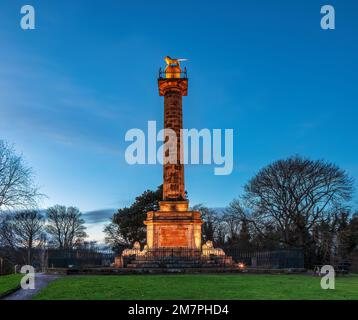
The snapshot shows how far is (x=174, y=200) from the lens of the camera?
30.4m

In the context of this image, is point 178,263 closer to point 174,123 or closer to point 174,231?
point 174,231

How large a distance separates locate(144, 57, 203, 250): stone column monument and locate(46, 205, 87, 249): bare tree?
138 ft

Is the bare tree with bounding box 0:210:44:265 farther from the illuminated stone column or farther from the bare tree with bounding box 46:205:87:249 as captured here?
the illuminated stone column

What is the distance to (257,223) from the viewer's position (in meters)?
42.2

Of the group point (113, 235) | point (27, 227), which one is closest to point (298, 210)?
point (113, 235)

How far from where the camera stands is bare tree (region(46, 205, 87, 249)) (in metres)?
69.1

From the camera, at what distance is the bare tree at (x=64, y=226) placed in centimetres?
6912

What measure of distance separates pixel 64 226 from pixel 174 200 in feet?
146

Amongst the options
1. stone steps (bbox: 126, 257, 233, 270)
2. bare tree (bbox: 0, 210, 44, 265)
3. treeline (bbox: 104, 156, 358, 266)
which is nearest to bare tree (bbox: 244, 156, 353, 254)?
treeline (bbox: 104, 156, 358, 266)

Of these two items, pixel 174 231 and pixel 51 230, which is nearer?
pixel 174 231

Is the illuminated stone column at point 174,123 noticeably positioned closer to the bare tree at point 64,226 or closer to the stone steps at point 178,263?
the stone steps at point 178,263
